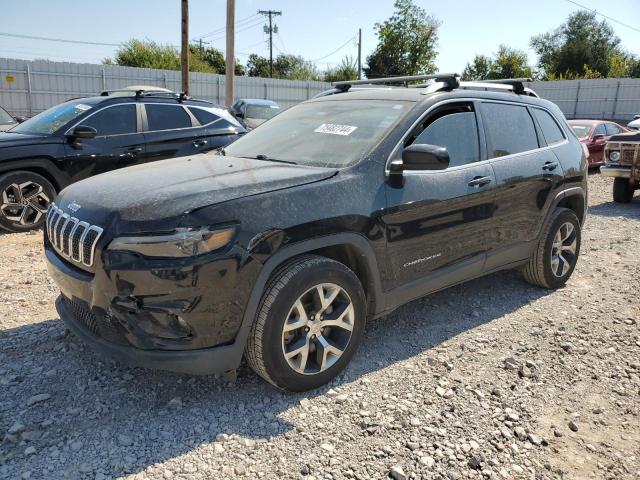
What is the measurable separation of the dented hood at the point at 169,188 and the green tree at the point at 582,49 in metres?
52.2

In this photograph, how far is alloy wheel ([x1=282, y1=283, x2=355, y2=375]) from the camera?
2953mm

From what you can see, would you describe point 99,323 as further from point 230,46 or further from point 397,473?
point 230,46

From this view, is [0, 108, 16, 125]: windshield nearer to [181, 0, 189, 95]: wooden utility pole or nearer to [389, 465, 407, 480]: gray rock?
[181, 0, 189, 95]: wooden utility pole

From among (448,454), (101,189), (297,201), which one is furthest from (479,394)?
(101,189)

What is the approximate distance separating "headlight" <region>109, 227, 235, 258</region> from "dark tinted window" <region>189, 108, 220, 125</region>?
567 cm

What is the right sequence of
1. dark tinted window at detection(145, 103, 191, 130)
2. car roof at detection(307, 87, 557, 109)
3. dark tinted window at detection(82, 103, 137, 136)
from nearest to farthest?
car roof at detection(307, 87, 557, 109)
dark tinted window at detection(82, 103, 137, 136)
dark tinted window at detection(145, 103, 191, 130)

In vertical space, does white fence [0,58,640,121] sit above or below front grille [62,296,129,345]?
above

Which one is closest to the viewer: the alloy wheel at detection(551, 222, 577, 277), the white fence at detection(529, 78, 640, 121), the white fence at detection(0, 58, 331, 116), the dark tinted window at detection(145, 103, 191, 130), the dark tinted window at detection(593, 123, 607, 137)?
the alloy wheel at detection(551, 222, 577, 277)

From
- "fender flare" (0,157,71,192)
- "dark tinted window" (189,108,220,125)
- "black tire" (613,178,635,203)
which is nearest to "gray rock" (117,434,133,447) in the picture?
"fender flare" (0,157,71,192)

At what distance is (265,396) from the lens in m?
3.09

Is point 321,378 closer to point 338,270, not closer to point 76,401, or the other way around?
point 338,270

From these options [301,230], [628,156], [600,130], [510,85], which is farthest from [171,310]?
[600,130]

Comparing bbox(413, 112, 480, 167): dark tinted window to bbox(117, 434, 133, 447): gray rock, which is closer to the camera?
bbox(117, 434, 133, 447): gray rock

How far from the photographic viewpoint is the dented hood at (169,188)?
267 centimetres
